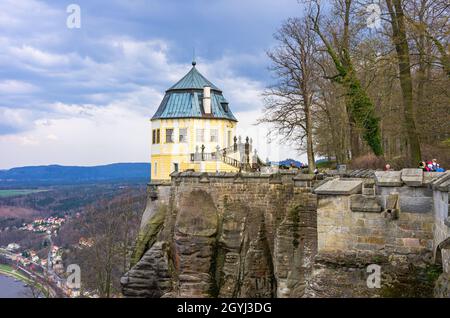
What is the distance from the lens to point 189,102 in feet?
108

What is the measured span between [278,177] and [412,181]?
1290cm

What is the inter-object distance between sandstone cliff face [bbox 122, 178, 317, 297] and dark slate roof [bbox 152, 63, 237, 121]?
29.8 ft

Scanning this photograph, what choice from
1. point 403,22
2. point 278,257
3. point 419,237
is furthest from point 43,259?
point 419,237

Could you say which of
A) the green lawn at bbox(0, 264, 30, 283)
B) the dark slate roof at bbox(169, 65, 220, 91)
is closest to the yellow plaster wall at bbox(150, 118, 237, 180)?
the dark slate roof at bbox(169, 65, 220, 91)

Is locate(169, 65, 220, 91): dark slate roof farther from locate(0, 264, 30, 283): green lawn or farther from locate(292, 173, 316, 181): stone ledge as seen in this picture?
locate(0, 264, 30, 283): green lawn

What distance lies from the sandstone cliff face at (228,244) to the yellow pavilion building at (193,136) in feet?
24.1

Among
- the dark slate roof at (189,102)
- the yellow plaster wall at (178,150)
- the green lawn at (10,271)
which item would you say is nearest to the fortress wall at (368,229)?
the yellow plaster wall at (178,150)

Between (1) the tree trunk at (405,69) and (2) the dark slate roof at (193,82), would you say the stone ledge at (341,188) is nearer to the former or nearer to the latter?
(1) the tree trunk at (405,69)

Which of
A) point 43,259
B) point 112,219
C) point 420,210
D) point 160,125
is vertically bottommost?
point 43,259

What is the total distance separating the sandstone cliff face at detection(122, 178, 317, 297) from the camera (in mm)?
19000

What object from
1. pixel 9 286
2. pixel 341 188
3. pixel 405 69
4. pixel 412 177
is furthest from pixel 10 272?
pixel 412 177

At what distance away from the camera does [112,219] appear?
143 ft

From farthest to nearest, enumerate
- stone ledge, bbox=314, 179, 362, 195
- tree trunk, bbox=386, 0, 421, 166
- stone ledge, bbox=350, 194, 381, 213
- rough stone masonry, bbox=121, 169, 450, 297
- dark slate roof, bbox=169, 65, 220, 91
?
dark slate roof, bbox=169, 65, 220, 91, rough stone masonry, bbox=121, 169, 450, 297, tree trunk, bbox=386, 0, 421, 166, stone ledge, bbox=314, 179, 362, 195, stone ledge, bbox=350, 194, 381, 213
